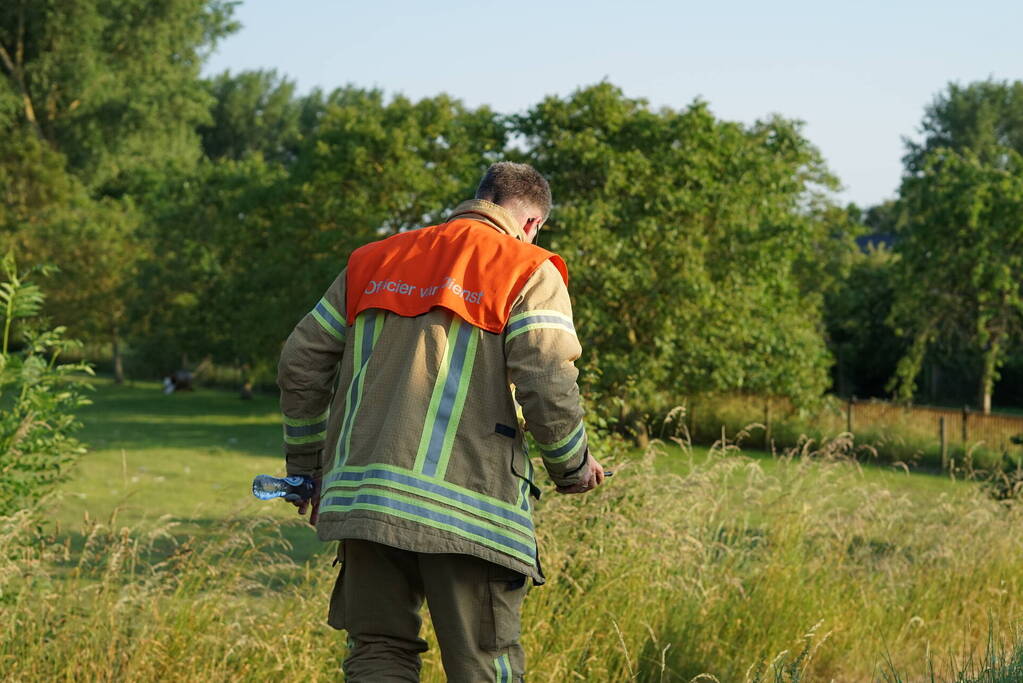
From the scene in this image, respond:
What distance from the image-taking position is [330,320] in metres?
3.50

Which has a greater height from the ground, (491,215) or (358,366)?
(491,215)

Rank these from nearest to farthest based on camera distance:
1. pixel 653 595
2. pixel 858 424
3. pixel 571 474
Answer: pixel 571 474 < pixel 653 595 < pixel 858 424

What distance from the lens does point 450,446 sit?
126 inches

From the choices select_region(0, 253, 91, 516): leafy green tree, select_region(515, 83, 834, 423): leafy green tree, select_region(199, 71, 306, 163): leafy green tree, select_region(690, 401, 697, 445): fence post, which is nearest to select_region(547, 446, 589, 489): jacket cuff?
select_region(0, 253, 91, 516): leafy green tree

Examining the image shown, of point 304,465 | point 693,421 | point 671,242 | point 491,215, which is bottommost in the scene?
point 693,421

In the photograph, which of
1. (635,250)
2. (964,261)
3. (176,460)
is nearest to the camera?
(635,250)

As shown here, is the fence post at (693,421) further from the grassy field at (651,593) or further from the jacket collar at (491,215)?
the jacket collar at (491,215)

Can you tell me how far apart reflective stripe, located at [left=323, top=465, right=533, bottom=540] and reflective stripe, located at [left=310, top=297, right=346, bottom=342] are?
46 centimetres

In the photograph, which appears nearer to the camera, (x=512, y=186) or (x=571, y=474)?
(x=571, y=474)

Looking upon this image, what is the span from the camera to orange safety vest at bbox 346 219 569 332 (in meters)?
3.24

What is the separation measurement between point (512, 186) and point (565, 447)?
2.75ft

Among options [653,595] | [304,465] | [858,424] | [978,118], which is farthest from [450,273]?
[978,118]

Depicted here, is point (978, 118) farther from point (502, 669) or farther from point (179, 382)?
point (502, 669)

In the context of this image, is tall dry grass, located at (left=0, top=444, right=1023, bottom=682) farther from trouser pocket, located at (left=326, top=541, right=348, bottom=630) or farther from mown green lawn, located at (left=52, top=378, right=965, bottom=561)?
trouser pocket, located at (left=326, top=541, right=348, bottom=630)
